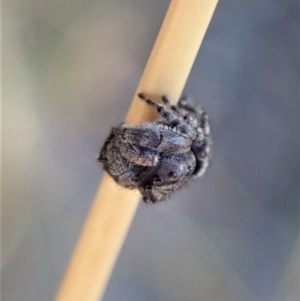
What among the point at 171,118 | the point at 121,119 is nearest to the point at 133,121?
the point at 171,118

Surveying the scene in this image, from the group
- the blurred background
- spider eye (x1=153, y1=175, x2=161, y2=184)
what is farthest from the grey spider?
the blurred background

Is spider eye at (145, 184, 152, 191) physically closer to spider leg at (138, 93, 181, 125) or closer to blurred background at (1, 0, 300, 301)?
spider leg at (138, 93, 181, 125)

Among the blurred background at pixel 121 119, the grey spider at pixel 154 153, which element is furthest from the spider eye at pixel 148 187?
the blurred background at pixel 121 119

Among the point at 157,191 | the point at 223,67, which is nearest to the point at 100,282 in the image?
the point at 157,191

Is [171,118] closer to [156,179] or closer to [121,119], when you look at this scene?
[156,179]

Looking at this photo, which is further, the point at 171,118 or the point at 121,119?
the point at 121,119

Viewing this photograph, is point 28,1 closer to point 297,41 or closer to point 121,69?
point 121,69
